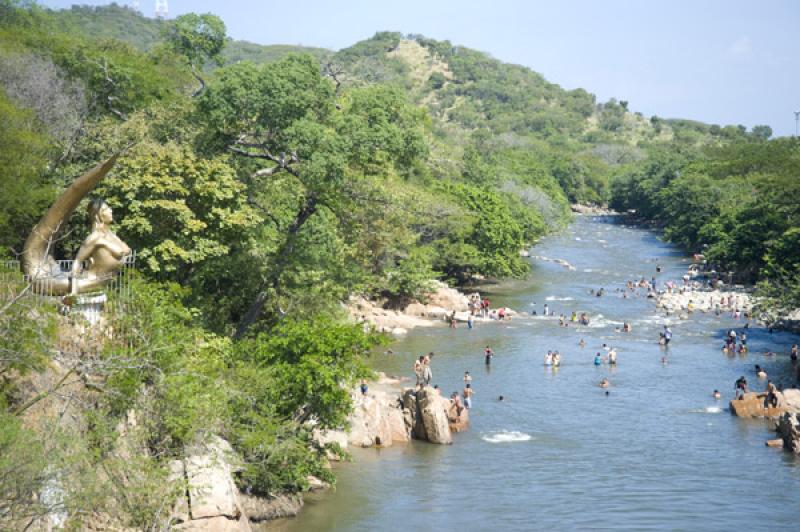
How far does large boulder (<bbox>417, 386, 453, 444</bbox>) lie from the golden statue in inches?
596

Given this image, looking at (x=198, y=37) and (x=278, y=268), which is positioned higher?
(x=198, y=37)

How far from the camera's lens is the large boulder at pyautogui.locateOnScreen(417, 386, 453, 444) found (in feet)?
108

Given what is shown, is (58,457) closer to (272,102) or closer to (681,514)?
(272,102)

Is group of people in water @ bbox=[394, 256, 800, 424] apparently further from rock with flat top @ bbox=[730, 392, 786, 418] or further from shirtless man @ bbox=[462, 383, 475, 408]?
rock with flat top @ bbox=[730, 392, 786, 418]

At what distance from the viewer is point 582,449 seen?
110ft

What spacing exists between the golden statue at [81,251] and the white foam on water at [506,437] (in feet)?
57.7

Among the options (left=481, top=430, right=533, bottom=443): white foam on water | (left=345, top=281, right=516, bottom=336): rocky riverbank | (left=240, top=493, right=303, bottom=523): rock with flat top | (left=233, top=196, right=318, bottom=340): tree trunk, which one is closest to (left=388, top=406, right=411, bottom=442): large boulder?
(left=481, top=430, right=533, bottom=443): white foam on water

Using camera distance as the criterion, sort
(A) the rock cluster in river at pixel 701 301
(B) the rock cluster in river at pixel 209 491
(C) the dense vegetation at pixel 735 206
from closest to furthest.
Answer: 1. (B) the rock cluster in river at pixel 209 491
2. (A) the rock cluster in river at pixel 701 301
3. (C) the dense vegetation at pixel 735 206

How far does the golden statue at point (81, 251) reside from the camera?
19406 mm

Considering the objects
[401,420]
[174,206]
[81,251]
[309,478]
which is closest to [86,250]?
[81,251]

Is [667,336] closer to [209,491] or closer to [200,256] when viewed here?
[200,256]

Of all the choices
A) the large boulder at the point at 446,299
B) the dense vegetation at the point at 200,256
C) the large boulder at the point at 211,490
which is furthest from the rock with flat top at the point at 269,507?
the large boulder at the point at 446,299

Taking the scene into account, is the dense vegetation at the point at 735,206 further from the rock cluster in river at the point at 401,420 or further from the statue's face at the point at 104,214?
the statue's face at the point at 104,214

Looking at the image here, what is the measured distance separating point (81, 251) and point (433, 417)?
52.4 ft
